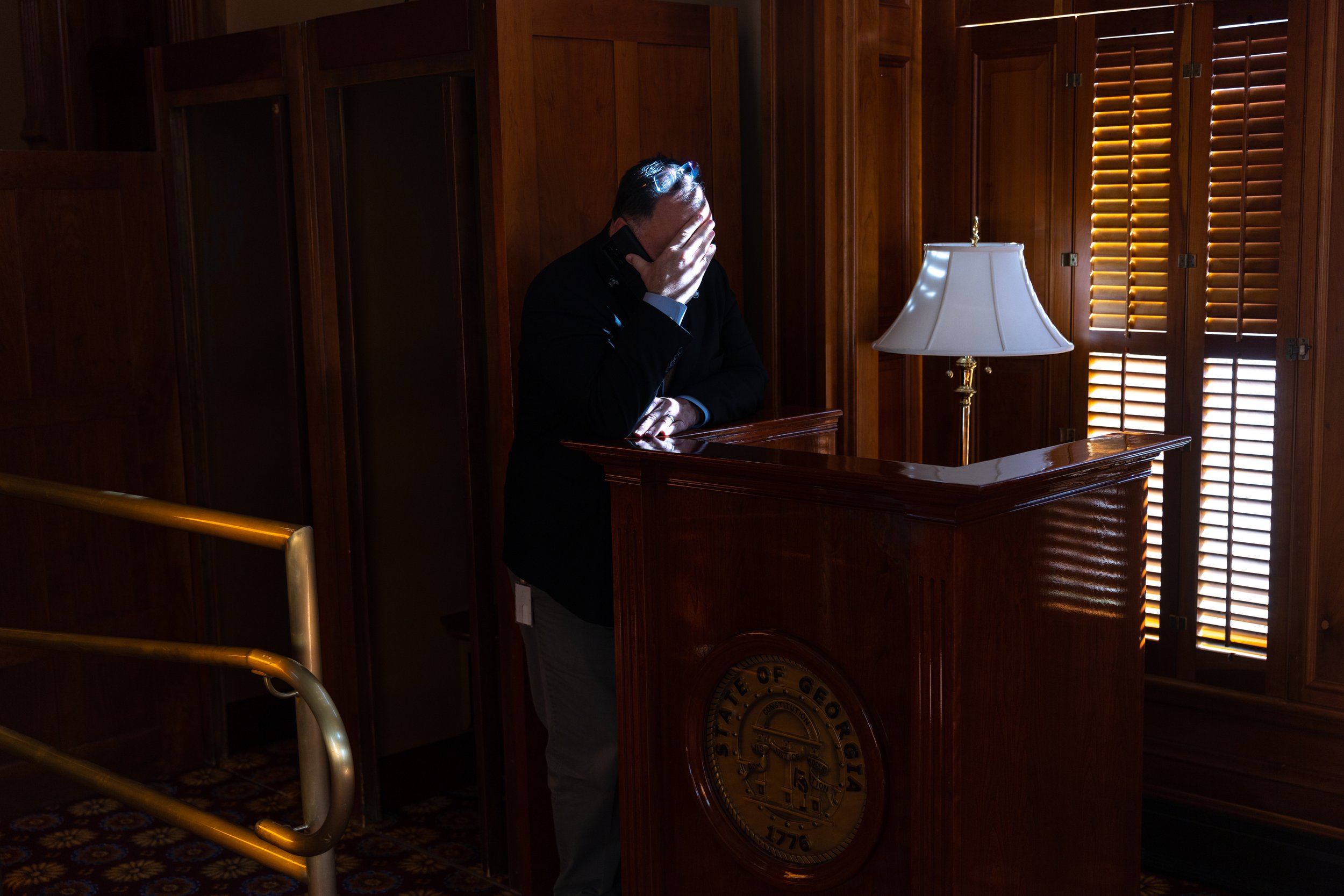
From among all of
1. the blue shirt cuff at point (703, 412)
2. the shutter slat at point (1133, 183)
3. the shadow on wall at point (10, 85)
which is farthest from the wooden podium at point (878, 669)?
the shadow on wall at point (10, 85)

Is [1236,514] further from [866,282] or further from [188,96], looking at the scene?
[188,96]

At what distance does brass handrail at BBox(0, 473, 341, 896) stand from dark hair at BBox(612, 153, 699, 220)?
1234 mm

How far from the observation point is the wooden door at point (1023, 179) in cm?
350

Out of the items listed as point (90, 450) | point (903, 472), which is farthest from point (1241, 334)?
point (90, 450)

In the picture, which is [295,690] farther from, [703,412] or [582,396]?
[703,412]

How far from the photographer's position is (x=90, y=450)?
163 inches

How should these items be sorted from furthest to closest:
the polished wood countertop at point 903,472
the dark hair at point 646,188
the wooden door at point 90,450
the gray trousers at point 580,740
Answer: the wooden door at point 90,450, the gray trousers at point 580,740, the dark hair at point 646,188, the polished wood countertop at point 903,472

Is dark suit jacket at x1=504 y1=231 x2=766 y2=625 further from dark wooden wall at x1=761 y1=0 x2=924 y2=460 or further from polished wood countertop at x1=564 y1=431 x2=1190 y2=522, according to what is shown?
dark wooden wall at x1=761 y1=0 x2=924 y2=460

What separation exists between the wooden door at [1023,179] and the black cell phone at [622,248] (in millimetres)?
1245

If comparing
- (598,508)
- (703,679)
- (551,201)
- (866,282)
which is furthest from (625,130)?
(703,679)

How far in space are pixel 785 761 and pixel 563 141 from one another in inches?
64.4

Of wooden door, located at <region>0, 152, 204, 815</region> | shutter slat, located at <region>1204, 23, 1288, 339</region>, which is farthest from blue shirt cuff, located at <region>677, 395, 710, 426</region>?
wooden door, located at <region>0, 152, 204, 815</region>

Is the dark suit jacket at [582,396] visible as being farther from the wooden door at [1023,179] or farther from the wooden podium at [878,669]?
the wooden door at [1023,179]

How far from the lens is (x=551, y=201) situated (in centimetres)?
320
